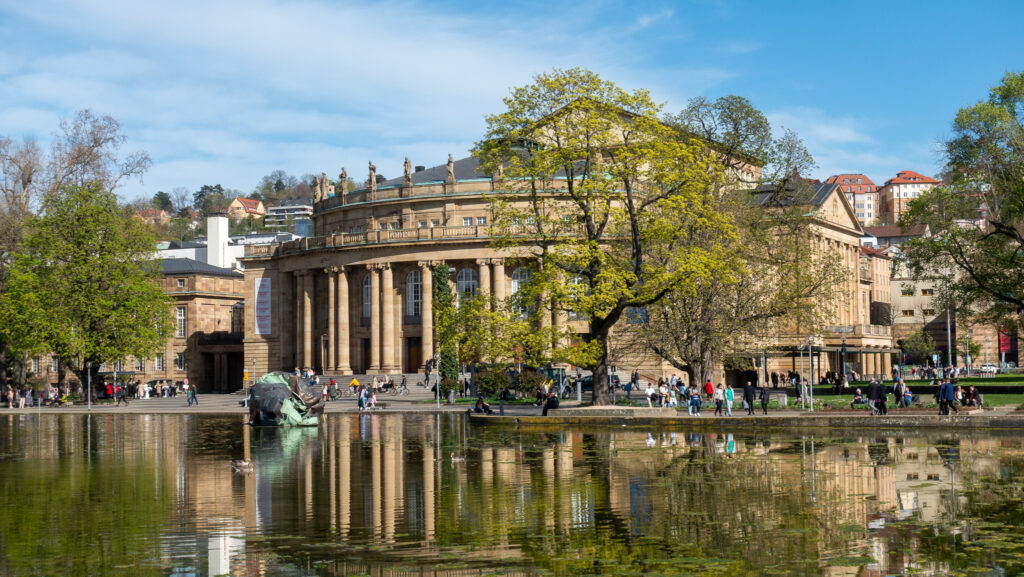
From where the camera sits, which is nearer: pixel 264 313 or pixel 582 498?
pixel 582 498

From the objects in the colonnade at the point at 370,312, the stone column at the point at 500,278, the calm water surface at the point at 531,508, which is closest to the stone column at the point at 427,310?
the colonnade at the point at 370,312

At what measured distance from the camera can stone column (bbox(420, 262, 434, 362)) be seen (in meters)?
88.5

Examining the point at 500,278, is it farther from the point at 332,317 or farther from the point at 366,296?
the point at 332,317

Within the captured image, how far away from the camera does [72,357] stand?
74.1m

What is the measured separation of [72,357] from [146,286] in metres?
6.87

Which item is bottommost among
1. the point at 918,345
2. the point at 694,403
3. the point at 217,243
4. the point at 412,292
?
the point at 694,403

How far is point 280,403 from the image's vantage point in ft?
146

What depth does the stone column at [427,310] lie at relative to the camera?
8850 centimetres

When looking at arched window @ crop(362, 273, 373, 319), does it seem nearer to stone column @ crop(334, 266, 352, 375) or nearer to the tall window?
stone column @ crop(334, 266, 352, 375)

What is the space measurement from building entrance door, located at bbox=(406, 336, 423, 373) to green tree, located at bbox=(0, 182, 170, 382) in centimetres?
2254

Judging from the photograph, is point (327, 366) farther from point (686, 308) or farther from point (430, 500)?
point (430, 500)

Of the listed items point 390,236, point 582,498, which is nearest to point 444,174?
point 390,236

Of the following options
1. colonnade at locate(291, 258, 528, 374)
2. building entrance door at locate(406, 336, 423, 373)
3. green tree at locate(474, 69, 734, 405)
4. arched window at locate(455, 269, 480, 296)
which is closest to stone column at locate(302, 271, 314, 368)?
colonnade at locate(291, 258, 528, 374)

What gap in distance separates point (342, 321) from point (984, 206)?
54.8 m
